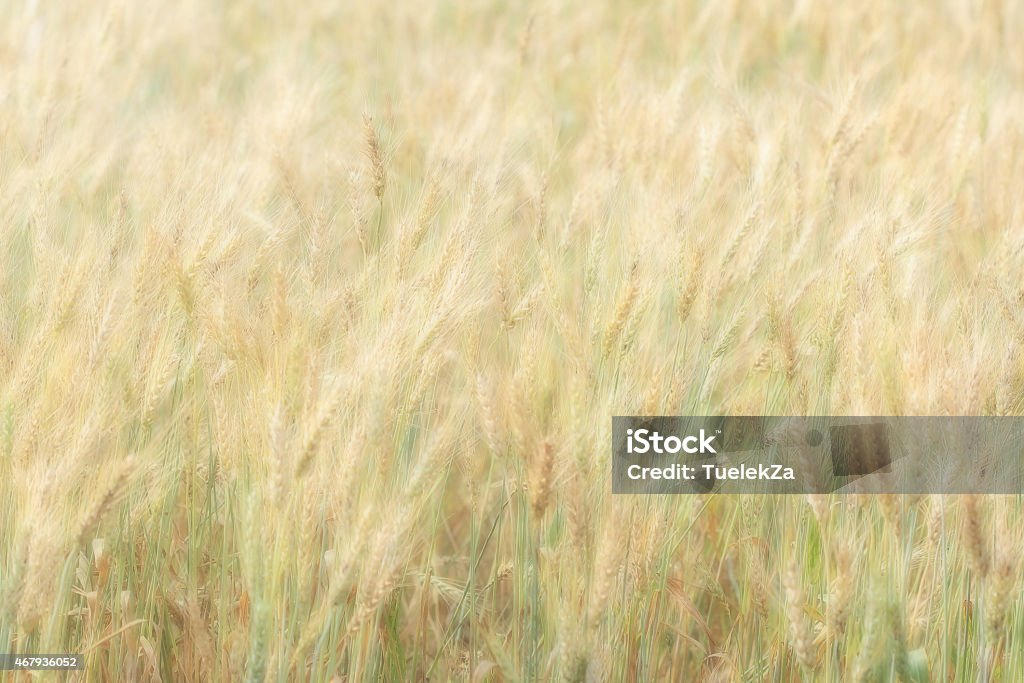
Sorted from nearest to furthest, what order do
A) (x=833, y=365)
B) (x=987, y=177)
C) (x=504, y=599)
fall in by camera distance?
(x=833, y=365), (x=504, y=599), (x=987, y=177)

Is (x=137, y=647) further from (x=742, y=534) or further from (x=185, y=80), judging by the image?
(x=185, y=80)

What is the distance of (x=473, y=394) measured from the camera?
147cm

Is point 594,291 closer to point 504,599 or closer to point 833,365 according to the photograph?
point 833,365

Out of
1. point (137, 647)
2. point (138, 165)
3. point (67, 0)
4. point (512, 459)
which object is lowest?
point (137, 647)

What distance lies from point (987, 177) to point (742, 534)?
49.7 inches

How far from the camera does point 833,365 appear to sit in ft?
5.16

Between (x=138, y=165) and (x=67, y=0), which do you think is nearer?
(x=138, y=165)

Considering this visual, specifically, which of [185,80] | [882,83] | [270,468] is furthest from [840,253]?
[185,80]

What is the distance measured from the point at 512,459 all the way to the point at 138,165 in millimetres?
1144

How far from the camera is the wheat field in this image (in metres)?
1.23

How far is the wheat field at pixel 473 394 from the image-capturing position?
4.03ft

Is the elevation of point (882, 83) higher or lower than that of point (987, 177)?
higher

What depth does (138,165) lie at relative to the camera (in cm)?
212

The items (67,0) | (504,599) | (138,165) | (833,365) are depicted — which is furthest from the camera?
(67,0)
